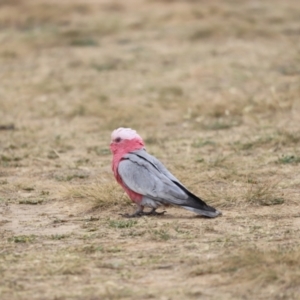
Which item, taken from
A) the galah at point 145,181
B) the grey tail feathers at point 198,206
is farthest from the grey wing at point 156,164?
the grey tail feathers at point 198,206

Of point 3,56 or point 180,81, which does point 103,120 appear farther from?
point 3,56

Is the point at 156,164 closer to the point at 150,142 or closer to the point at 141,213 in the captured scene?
the point at 141,213

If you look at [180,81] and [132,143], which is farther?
[180,81]

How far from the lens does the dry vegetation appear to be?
540cm

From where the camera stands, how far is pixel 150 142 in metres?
10.2

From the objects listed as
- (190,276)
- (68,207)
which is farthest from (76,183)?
(190,276)

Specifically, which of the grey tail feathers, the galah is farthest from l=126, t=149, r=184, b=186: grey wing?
the grey tail feathers

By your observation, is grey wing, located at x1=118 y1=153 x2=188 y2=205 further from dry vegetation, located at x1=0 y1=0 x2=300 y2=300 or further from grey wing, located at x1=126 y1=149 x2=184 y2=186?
dry vegetation, located at x1=0 y1=0 x2=300 y2=300

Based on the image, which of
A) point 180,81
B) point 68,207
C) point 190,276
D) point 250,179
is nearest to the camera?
point 190,276

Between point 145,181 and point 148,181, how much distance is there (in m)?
0.02

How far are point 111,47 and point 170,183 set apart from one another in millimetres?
10534

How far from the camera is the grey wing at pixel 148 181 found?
259 inches

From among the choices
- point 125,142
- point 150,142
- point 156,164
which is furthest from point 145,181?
point 150,142

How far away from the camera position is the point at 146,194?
6.67 meters
